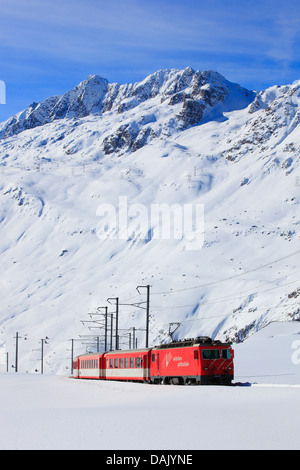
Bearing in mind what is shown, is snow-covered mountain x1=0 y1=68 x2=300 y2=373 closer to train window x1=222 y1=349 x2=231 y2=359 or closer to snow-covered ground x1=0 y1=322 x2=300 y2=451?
train window x1=222 y1=349 x2=231 y2=359

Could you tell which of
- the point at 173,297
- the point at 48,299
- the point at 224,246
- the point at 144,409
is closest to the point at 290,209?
the point at 224,246

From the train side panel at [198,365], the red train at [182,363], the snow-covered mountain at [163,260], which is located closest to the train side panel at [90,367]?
the red train at [182,363]

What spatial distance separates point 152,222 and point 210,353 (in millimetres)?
134925

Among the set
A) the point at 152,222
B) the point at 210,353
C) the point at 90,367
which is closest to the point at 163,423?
the point at 210,353

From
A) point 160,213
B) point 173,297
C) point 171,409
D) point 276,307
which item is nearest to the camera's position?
point 171,409

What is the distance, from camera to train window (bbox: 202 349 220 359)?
109ft

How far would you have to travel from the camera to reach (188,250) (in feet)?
468

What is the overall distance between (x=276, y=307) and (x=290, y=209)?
182 feet

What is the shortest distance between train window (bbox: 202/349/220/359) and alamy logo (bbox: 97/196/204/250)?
108982 mm

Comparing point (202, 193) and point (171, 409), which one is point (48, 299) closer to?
point (202, 193)

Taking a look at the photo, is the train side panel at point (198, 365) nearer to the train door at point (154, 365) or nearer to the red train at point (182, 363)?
the red train at point (182, 363)

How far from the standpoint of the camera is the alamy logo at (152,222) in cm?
15362

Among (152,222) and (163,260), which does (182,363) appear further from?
(152,222)
